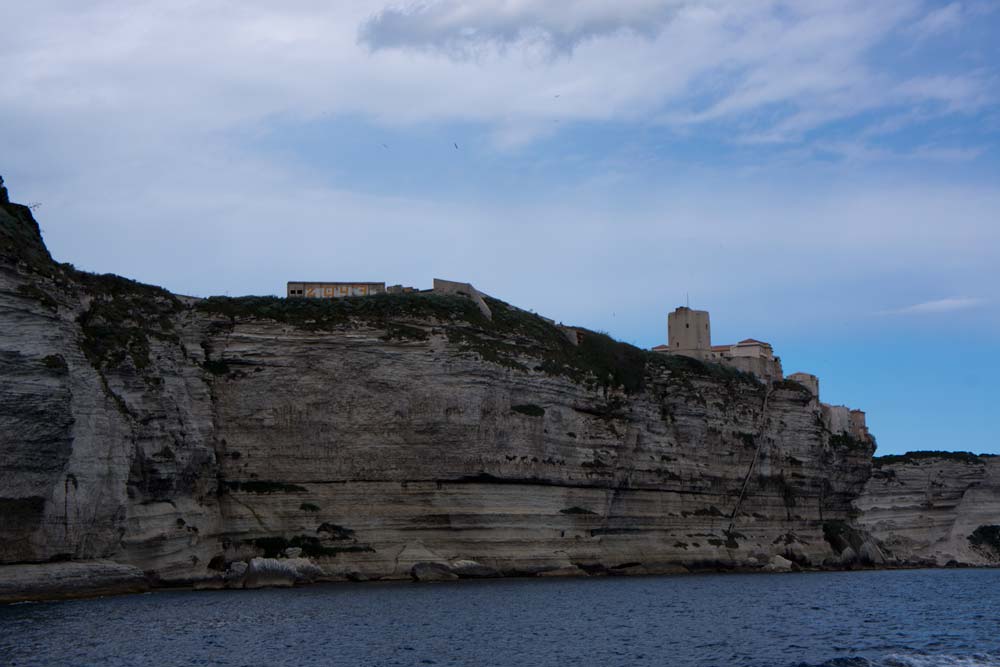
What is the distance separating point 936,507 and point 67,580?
67819 mm

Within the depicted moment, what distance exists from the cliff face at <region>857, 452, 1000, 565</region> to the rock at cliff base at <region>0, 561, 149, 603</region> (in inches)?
2348

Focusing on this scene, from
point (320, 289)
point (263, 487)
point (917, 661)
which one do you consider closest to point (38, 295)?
point (263, 487)

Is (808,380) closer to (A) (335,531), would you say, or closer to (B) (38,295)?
(A) (335,531)

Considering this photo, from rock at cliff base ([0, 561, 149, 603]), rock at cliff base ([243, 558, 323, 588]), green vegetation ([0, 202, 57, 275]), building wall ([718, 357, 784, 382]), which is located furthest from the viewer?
building wall ([718, 357, 784, 382])

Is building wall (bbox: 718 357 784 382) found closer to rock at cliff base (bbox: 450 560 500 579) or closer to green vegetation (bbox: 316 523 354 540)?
rock at cliff base (bbox: 450 560 500 579)

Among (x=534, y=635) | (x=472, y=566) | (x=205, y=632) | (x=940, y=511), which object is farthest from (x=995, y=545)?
(x=205, y=632)

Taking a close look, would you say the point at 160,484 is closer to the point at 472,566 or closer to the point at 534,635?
the point at 472,566

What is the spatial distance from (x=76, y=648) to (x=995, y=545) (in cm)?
7729

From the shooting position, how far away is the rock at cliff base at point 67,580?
1323 inches

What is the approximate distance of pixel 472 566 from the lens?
158 ft

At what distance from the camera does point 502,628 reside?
32.1 meters

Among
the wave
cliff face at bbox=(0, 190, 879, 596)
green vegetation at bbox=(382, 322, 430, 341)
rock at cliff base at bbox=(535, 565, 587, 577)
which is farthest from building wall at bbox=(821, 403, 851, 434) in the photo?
the wave

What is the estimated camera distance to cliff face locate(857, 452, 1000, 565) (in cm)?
8531

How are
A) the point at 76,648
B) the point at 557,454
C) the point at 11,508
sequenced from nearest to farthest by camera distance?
the point at 76,648 → the point at 11,508 → the point at 557,454
